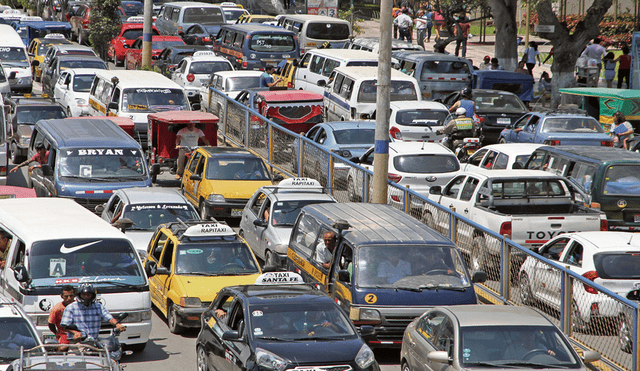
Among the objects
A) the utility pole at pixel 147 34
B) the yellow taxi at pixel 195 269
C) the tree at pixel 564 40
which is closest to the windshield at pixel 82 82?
the utility pole at pixel 147 34

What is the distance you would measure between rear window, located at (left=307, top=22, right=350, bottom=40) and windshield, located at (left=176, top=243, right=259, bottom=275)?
2324cm

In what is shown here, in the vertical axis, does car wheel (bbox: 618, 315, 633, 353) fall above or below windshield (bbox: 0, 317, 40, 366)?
below

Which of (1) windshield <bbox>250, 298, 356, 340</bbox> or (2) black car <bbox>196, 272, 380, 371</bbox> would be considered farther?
(1) windshield <bbox>250, 298, 356, 340</bbox>

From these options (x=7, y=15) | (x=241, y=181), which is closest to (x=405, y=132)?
(x=241, y=181)

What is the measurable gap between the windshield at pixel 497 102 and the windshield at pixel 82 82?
1177 cm

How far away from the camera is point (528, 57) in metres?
36.6

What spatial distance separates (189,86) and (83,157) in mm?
11230

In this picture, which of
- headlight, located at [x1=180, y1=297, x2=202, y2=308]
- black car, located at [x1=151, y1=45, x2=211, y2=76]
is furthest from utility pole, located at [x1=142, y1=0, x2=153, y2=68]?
headlight, located at [x1=180, y1=297, x2=202, y2=308]

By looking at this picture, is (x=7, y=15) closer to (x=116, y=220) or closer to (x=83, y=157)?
(x=83, y=157)

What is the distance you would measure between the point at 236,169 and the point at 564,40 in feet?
51.3

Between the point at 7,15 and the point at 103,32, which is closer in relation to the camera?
the point at 103,32

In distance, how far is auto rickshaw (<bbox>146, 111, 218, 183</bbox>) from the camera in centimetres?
2244

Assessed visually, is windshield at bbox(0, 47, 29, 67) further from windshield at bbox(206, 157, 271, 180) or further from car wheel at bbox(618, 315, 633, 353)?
car wheel at bbox(618, 315, 633, 353)

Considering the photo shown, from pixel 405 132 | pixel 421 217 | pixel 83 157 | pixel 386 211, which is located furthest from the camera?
pixel 405 132
